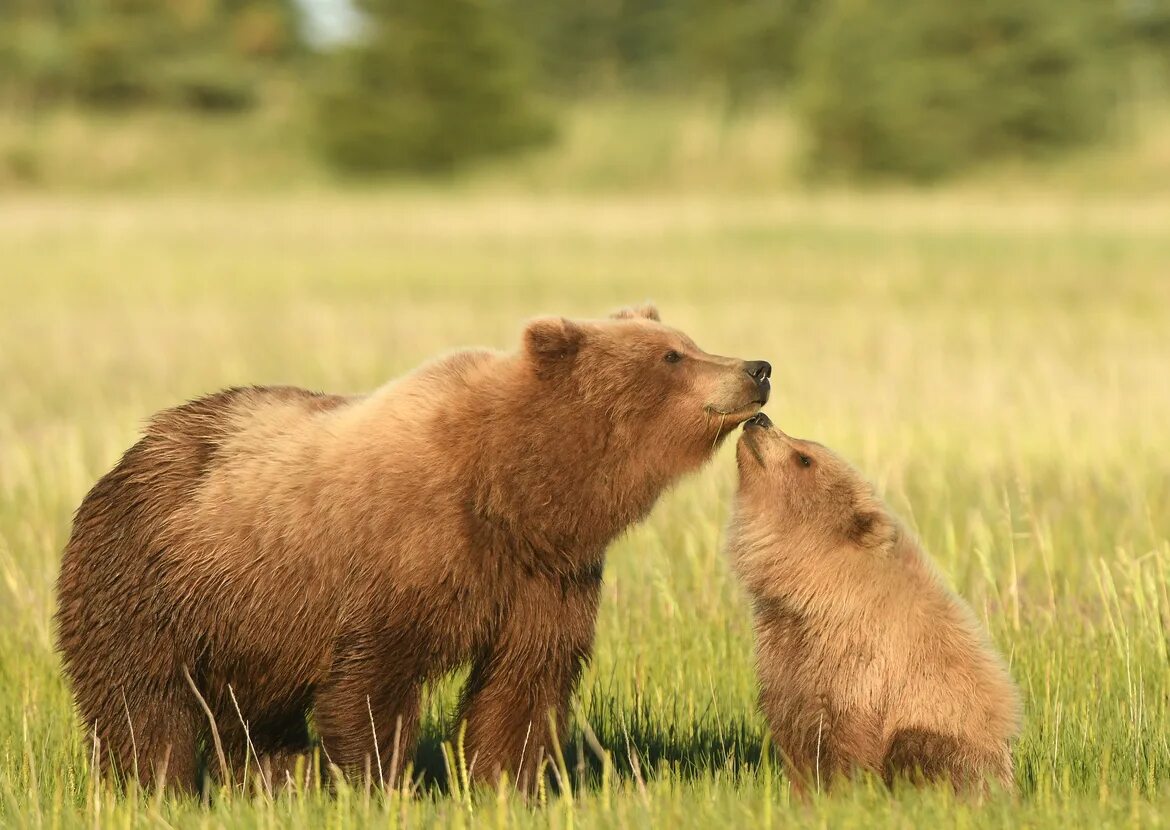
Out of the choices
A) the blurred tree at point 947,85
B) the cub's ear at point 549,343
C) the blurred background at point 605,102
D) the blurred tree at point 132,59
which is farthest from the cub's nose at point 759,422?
the blurred tree at point 132,59

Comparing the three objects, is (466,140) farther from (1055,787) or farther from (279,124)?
(1055,787)

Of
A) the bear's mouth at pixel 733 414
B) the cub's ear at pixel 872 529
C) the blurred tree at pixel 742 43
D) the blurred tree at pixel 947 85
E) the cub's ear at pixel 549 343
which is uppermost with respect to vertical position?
the blurred tree at pixel 742 43

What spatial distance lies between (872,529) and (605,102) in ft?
157

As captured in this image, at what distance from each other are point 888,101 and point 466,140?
452 inches

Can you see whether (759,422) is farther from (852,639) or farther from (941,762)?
(941,762)

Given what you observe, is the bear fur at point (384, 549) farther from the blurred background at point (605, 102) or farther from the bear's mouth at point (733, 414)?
the blurred background at point (605, 102)

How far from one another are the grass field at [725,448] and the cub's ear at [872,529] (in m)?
0.67

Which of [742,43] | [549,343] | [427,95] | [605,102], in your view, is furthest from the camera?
[605,102]

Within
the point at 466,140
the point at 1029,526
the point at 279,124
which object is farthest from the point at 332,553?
the point at 279,124

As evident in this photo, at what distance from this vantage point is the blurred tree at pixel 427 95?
43469mm

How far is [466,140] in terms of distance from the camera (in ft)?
144

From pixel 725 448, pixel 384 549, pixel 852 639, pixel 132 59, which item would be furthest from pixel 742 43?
pixel 384 549

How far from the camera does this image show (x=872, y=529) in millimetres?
4320

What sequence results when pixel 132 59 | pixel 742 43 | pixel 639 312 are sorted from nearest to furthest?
pixel 639 312 → pixel 132 59 → pixel 742 43
